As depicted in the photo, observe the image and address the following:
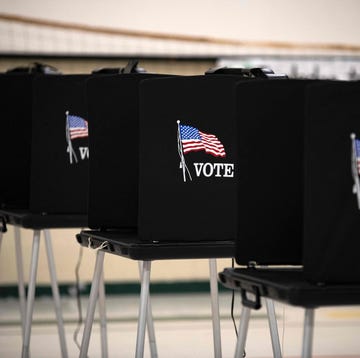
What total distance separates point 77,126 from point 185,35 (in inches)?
105

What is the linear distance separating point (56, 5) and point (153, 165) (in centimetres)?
323

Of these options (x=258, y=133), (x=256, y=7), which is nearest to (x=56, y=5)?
(x=256, y=7)

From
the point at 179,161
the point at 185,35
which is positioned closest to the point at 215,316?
the point at 179,161

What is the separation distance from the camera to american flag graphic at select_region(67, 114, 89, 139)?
2.99 metres

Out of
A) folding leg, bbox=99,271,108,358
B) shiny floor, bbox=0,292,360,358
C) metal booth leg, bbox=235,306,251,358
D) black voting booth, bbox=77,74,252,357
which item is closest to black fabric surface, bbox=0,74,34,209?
folding leg, bbox=99,271,108,358

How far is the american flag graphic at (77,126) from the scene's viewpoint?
2.99 meters

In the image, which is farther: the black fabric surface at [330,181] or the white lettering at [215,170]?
the white lettering at [215,170]

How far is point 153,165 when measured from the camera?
237 centimetres

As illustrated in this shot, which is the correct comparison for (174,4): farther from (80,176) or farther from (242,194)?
(242,194)

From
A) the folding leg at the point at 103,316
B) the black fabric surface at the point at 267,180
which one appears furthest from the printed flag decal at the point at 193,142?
the folding leg at the point at 103,316

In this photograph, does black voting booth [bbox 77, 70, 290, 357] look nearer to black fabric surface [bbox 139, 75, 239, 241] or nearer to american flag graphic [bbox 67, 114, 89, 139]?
black fabric surface [bbox 139, 75, 239, 241]

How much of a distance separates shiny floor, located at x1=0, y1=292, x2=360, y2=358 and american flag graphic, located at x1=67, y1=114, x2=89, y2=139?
0.93 metres

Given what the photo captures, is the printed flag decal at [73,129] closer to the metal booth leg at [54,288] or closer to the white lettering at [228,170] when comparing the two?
the metal booth leg at [54,288]

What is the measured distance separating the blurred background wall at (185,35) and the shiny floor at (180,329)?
129 centimetres
